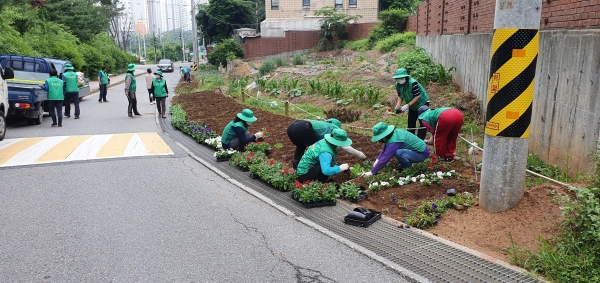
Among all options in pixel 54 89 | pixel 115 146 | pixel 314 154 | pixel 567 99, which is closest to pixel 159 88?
pixel 54 89

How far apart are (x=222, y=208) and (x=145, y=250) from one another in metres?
1.68

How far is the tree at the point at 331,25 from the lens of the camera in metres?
43.1

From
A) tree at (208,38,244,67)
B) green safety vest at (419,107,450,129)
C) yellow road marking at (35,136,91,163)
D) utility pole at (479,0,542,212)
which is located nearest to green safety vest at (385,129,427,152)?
green safety vest at (419,107,450,129)

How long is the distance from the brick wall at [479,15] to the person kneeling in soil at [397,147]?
3040mm

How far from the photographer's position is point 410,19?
34.6 metres

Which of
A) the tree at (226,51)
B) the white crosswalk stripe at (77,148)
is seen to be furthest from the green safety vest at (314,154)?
the tree at (226,51)

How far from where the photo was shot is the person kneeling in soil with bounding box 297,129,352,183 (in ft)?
22.9

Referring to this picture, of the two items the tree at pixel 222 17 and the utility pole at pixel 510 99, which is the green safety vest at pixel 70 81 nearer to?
the utility pole at pixel 510 99

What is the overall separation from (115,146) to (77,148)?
2.75 ft

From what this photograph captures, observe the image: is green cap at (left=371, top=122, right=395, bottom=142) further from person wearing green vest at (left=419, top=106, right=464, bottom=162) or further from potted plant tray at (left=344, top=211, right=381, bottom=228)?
potted plant tray at (left=344, top=211, right=381, bottom=228)

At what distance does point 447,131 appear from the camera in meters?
8.22

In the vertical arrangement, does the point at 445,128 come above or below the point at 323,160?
above

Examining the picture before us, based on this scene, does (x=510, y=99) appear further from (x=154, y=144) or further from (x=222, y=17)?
(x=222, y=17)

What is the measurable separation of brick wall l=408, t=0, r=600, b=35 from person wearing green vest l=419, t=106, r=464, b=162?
7.26 ft
